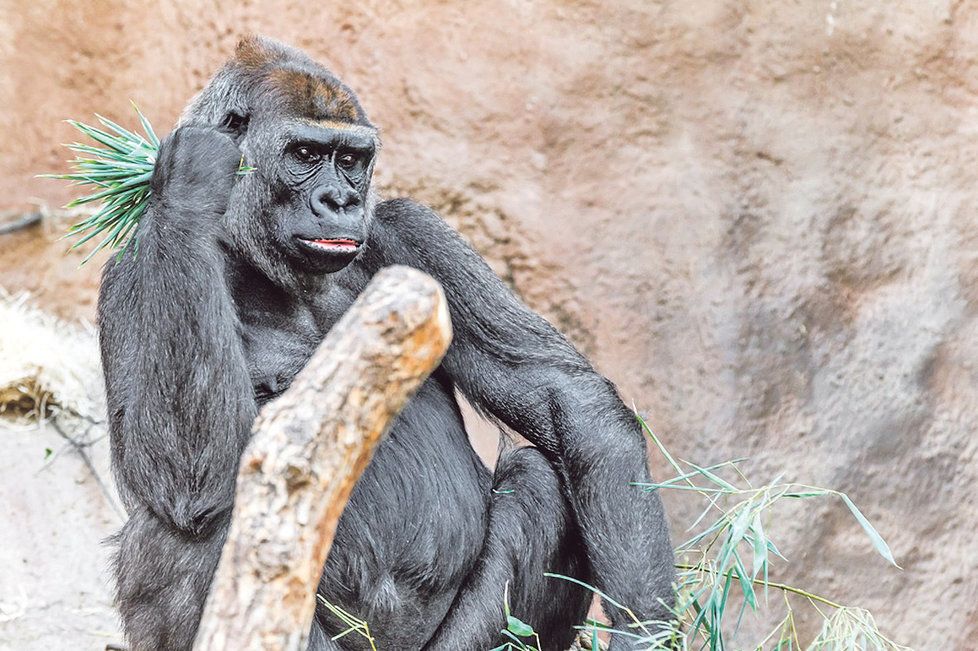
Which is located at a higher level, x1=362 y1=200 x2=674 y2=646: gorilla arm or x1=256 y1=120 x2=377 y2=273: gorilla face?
x1=256 y1=120 x2=377 y2=273: gorilla face

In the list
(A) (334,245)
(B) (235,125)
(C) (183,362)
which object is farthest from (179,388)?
(B) (235,125)

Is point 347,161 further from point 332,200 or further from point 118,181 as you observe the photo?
point 118,181

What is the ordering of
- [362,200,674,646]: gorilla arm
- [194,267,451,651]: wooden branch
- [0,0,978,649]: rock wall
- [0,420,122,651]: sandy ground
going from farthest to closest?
[0,0,978,649]: rock wall
[0,420,122,651]: sandy ground
[362,200,674,646]: gorilla arm
[194,267,451,651]: wooden branch

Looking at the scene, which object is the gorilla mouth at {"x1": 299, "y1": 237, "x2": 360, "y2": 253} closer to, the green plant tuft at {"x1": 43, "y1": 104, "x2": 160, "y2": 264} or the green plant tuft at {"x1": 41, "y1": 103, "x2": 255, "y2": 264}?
the green plant tuft at {"x1": 41, "y1": 103, "x2": 255, "y2": 264}

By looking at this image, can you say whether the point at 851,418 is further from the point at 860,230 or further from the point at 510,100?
the point at 510,100

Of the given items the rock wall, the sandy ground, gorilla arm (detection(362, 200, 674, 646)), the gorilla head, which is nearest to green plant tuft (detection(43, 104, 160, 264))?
the gorilla head

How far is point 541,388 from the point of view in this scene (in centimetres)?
404

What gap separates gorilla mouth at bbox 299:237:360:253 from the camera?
3.57m

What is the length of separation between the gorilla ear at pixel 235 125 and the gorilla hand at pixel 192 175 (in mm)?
418

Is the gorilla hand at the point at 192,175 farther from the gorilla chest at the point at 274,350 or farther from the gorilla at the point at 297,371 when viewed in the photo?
the gorilla chest at the point at 274,350

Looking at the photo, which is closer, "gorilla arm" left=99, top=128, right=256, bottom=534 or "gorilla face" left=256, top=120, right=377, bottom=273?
"gorilla arm" left=99, top=128, right=256, bottom=534

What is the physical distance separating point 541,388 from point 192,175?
129 centimetres

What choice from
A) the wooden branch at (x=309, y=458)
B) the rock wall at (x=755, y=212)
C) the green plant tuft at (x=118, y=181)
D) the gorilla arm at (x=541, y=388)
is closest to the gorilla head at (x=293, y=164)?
the green plant tuft at (x=118, y=181)

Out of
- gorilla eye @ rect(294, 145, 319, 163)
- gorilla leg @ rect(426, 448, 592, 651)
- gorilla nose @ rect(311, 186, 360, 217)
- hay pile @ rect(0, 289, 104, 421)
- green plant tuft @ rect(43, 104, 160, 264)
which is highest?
gorilla eye @ rect(294, 145, 319, 163)
